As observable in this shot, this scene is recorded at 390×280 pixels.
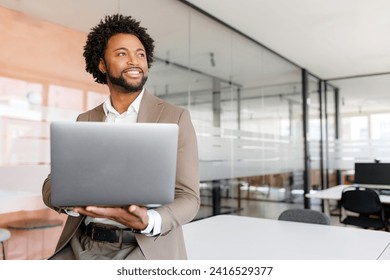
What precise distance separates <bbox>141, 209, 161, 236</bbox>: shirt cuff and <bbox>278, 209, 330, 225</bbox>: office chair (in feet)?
5.42

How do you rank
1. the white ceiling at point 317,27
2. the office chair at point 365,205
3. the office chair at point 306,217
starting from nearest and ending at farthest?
the office chair at point 306,217, the white ceiling at point 317,27, the office chair at point 365,205

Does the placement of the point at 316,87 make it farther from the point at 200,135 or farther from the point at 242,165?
the point at 200,135

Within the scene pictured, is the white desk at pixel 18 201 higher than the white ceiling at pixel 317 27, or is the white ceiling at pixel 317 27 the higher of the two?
the white ceiling at pixel 317 27

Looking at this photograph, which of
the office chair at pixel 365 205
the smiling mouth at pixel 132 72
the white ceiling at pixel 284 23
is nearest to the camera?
the smiling mouth at pixel 132 72

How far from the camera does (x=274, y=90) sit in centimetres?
501

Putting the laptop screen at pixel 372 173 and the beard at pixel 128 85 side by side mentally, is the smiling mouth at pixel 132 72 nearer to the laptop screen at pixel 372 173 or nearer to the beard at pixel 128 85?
the beard at pixel 128 85

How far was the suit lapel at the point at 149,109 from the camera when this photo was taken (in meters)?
1.12

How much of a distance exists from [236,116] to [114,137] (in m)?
3.22

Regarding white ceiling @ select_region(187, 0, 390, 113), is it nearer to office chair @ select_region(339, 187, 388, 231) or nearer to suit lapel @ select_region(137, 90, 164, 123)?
office chair @ select_region(339, 187, 388, 231)

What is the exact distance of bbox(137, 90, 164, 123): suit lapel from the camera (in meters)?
1.12

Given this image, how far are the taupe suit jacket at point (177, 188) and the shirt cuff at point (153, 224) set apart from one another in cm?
4

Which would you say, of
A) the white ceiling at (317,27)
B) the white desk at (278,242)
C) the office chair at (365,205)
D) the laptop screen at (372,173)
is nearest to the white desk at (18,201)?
the white desk at (278,242)

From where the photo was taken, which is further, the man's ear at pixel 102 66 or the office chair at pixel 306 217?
the office chair at pixel 306 217
